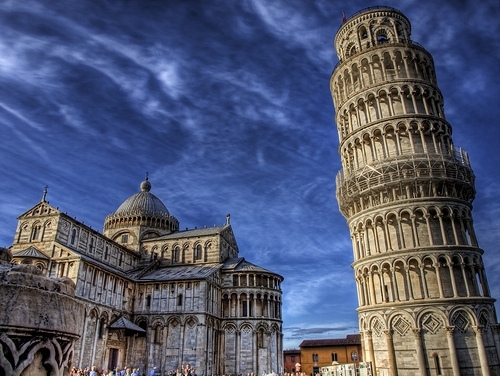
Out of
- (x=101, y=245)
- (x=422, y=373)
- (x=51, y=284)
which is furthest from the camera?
(x=101, y=245)

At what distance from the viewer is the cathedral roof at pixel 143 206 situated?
49469 millimetres

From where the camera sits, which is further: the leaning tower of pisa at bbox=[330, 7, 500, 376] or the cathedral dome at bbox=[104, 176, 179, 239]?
the cathedral dome at bbox=[104, 176, 179, 239]

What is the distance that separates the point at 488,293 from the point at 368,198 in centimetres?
889

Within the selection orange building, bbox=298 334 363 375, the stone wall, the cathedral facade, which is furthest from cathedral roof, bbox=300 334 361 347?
the stone wall

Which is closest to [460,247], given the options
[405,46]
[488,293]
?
[488,293]

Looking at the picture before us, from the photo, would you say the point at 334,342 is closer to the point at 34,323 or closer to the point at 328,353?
the point at 328,353

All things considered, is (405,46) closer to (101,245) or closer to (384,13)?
(384,13)

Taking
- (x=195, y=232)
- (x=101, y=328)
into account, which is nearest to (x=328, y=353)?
(x=195, y=232)

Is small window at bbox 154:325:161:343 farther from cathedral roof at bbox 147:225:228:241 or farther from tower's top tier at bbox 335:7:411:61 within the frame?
tower's top tier at bbox 335:7:411:61

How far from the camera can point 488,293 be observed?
22.8 metres

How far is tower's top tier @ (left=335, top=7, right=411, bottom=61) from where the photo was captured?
30641mm

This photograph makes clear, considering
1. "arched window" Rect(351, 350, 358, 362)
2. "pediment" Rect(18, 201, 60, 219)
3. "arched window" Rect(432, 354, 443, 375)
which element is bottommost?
"arched window" Rect(432, 354, 443, 375)

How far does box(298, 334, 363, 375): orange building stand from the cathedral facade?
55.3 feet

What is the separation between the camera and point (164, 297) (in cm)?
3731
